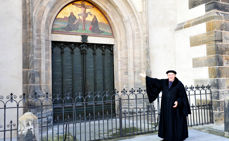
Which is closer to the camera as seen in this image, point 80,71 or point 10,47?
point 10,47

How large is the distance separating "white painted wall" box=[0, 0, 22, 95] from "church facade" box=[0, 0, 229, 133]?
0.08 feet

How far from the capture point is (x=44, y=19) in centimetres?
620

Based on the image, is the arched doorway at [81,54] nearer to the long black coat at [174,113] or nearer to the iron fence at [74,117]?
the iron fence at [74,117]

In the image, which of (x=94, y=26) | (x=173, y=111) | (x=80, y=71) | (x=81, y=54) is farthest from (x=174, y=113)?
(x=94, y=26)

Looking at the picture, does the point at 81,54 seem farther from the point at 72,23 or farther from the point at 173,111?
the point at 173,111

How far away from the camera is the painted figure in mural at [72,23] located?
7.10m

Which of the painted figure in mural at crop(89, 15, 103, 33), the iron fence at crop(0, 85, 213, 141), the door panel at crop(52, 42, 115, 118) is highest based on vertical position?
the painted figure in mural at crop(89, 15, 103, 33)

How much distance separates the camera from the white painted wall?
551cm

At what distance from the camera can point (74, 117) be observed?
5.45 m

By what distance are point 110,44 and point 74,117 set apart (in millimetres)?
3395

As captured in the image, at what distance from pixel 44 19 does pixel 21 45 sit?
3.42 feet

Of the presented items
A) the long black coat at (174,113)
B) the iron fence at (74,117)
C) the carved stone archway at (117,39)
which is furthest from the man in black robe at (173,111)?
the carved stone archway at (117,39)

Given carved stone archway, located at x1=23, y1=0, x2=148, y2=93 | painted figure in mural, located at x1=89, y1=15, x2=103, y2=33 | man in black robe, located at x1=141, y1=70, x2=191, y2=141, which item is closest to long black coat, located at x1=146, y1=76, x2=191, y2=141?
man in black robe, located at x1=141, y1=70, x2=191, y2=141

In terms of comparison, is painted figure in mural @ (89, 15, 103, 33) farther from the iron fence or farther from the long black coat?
the long black coat
